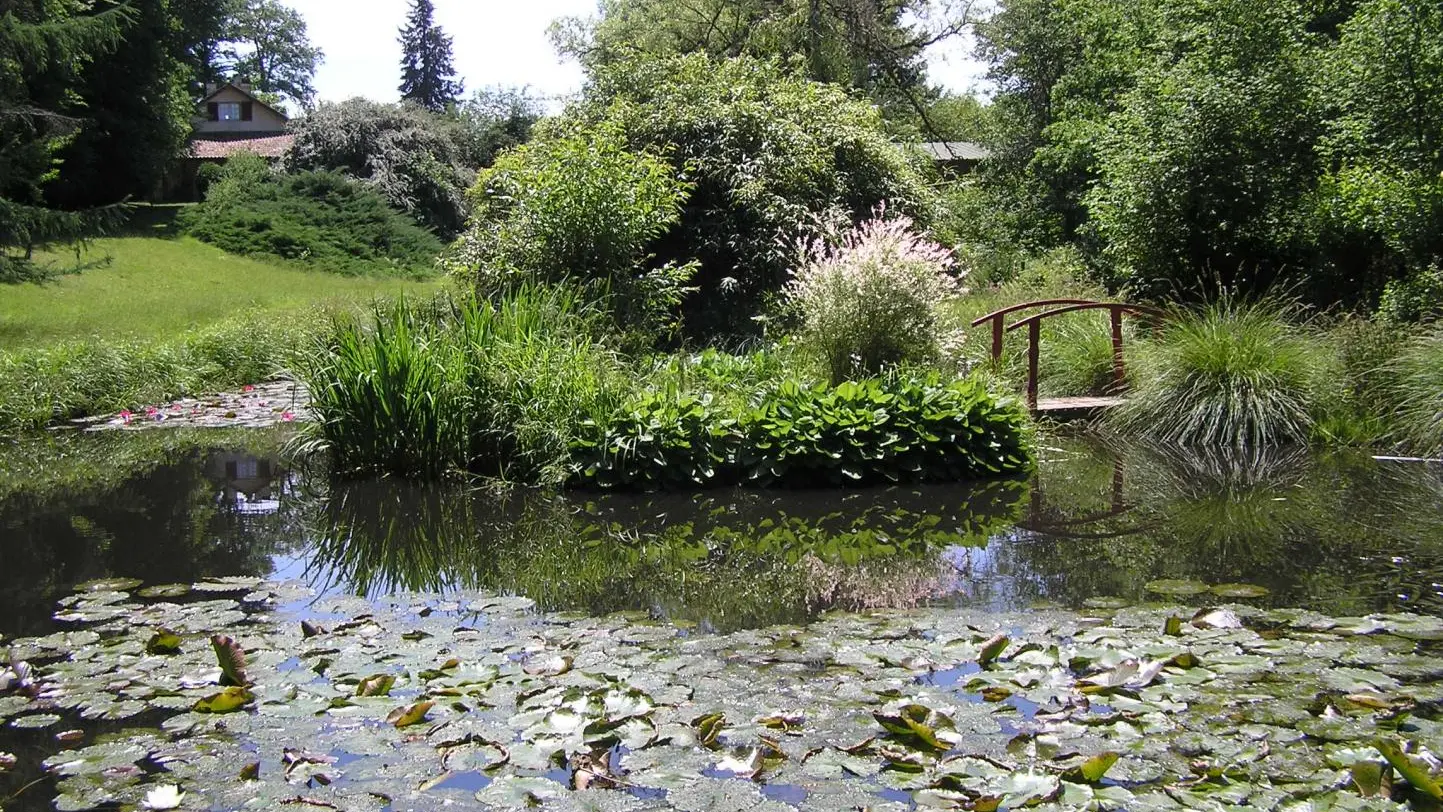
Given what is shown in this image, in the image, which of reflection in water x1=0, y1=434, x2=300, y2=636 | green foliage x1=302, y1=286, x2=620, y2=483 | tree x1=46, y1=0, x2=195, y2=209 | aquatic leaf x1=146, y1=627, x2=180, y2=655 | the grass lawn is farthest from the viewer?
tree x1=46, y1=0, x2=195, y2=209

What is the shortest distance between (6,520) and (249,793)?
516 cm

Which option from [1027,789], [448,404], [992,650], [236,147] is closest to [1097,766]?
[1027,789]

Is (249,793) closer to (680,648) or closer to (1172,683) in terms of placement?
(680,648)

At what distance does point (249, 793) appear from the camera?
312cm

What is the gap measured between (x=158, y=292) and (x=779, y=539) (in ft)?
70.2

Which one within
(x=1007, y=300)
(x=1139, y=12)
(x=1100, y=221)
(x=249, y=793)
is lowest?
(x=249, y=793)

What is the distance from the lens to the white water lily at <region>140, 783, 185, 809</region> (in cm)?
304

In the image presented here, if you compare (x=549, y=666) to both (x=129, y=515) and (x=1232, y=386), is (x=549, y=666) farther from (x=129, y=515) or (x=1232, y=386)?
(x=1232, y=386)

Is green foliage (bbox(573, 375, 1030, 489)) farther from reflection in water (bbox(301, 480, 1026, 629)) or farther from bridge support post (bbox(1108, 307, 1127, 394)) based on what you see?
bridge support post (bbox(1108, 307, 1127, 394))

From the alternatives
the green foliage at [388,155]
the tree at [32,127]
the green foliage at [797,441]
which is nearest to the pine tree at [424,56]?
the green foliage at [388,155]

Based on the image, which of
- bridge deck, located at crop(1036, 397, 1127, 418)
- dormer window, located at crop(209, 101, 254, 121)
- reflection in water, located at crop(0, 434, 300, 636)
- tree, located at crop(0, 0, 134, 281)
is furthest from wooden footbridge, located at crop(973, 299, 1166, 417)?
dormer window, located at crop(209, 101, 254, 121)

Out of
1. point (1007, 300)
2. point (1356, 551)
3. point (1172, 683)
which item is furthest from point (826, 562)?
point (1007, 300)

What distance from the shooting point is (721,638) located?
4.51 meters

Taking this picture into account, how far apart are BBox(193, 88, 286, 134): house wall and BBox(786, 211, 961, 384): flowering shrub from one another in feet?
167
